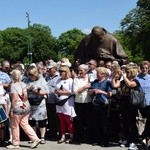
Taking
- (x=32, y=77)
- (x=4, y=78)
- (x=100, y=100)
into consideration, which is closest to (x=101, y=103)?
(x=100, y=100)

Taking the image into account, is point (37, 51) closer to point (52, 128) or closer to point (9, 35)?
point (9, 35)

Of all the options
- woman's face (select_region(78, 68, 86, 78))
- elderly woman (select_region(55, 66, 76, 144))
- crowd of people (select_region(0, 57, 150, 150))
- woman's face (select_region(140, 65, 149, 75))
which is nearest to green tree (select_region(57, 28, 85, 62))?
crowd of people (select_region(0, 57, 150, 150))

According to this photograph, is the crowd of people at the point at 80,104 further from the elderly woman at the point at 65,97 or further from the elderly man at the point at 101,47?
the elderly man at the point at 101,47

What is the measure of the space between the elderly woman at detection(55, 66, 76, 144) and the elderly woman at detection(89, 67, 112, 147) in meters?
0.57

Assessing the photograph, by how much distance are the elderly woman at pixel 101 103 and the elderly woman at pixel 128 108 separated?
10.3 inches

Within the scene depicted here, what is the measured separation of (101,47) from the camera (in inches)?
440

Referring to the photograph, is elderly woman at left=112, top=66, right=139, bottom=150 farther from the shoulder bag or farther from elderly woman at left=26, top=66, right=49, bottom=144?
the shoulder bag

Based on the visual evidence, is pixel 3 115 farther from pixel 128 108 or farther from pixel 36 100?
pixel 128 108

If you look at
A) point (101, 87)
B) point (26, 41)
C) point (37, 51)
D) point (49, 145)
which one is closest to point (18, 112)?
point (49, 145)

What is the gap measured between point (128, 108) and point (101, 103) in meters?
0.59

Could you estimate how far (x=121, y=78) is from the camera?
9500 millimetres

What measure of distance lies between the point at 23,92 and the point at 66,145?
1508 millimetres

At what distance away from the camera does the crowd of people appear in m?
9.30

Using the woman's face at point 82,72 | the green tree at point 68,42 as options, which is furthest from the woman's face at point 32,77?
the green tree at point 68,42
